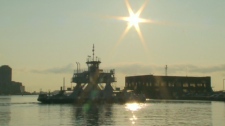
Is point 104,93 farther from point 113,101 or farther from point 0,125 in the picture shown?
point 0,125

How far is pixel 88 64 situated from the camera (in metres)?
124

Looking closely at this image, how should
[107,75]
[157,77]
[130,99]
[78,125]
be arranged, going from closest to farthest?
[78,125] < [107,75] < [130,99] < [157,77]

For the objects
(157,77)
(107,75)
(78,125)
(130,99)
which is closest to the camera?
(78,125)

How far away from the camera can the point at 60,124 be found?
52188 mm

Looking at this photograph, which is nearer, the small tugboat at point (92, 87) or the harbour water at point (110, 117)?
the harbour water at point (110, 117)

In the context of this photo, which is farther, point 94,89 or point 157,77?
point 157,77

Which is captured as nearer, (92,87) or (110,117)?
(110,117)

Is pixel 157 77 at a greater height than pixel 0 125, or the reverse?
pixel 157 77

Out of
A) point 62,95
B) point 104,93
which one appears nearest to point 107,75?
point 104,93

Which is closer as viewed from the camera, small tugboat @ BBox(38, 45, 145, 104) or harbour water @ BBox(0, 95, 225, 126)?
harbour water @ BBox(0, 95, 225, 126)

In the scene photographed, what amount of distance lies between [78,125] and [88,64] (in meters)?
73.9

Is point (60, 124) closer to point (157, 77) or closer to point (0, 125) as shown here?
point (0, 125)

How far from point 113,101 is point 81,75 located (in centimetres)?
1251

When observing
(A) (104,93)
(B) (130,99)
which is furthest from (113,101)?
(B) (130,99)
